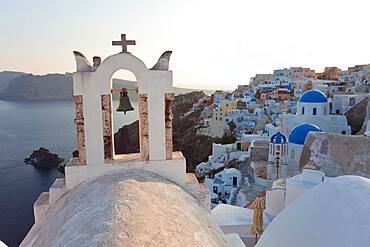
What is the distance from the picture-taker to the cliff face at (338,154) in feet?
38.9

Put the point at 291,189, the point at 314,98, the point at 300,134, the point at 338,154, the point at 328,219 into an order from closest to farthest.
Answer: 1. the point at 328,219
2. the point at 291,189
3. the point at 338,154
4. the point at 300,134
5. the point at 314,98

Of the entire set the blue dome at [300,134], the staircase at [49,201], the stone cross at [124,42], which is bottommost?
the blue dome at [300,134]

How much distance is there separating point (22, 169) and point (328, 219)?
39837 mm

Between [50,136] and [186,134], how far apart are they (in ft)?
98.3

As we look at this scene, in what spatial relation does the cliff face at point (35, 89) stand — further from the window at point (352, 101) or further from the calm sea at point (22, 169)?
the window at point (352, 101)

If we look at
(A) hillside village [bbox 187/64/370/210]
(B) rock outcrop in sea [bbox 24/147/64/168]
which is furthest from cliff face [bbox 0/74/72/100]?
(A) hillside village [bbox 187/64/370/210]

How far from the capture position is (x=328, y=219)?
3568 mm

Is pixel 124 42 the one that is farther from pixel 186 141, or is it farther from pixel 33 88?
pixel 33 88

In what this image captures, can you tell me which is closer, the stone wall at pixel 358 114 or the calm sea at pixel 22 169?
the stone wall at pixel 358 114

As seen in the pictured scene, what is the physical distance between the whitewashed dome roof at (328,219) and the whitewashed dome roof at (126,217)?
3.67 ft

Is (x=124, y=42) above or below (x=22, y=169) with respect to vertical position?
above

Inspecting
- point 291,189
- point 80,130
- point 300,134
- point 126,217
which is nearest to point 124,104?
point 80,130

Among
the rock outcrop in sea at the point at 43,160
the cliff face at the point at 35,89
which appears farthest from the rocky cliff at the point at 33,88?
the rock outcrop in sea at the point at 43,160

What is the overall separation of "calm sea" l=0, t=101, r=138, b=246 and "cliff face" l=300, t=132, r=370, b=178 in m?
7.20
